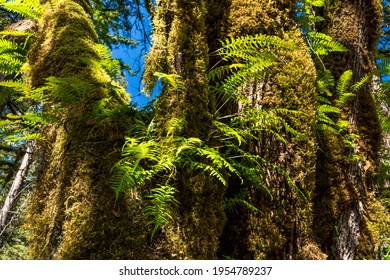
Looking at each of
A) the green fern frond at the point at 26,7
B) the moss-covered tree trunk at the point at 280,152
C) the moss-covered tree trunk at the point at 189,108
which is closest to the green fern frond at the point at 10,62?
the green fern frond at the point at 26,7

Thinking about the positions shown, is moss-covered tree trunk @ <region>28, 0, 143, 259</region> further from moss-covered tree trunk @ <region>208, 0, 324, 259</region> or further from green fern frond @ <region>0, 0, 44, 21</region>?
moss-covered tree trunk @ <region>208, 0, 324, 259</region>

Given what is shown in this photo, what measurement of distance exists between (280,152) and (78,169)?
1.43 meters

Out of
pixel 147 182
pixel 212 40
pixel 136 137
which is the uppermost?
pixel 212 40

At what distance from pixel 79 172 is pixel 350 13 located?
11.8 feet

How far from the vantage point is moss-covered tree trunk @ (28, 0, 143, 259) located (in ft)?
5.95

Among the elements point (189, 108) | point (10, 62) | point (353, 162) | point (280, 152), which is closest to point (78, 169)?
point (189, 108)

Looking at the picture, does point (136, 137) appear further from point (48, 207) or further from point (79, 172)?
point (48, 207)

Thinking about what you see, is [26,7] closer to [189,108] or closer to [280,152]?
[189,108]

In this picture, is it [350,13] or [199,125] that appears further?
[350,13]

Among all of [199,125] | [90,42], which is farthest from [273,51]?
[90,42]

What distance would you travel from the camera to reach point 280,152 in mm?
2605

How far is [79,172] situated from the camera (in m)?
1.99

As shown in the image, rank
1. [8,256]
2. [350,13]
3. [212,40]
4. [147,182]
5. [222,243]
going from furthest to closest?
[8,256]
[350,13]
[212,40]
[222,243]
[147,182]

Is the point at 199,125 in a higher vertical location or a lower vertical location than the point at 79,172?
higher
